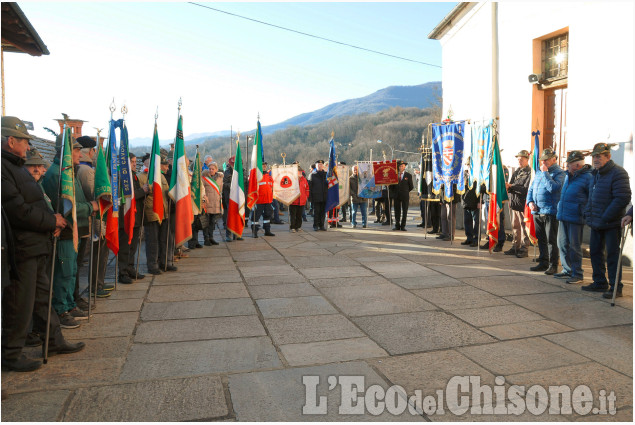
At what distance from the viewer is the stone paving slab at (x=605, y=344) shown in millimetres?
4081

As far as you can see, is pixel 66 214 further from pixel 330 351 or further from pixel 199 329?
pixel 330 351

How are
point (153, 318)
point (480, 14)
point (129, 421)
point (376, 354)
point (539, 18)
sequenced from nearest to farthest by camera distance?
point (129, 421) → point (376, 354) → point (153, 318) → point (539, 18) → point (480, 14)

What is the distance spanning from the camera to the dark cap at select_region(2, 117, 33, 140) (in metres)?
3.92

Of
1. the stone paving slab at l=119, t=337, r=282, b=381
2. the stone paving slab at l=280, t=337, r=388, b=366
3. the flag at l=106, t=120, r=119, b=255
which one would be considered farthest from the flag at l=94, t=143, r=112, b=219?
the stone paving slab at l=280, t=337, r=388, b=366

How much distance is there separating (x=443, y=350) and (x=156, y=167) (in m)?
5.44

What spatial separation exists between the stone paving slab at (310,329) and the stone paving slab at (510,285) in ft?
8.18

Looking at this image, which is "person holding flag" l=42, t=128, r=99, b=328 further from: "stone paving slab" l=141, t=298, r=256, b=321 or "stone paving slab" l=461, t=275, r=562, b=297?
"stone paving slab" l=461, t=275, r=562, b=297

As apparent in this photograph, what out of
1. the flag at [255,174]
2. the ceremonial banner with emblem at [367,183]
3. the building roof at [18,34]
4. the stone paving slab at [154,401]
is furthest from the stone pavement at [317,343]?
the ceremonial banner with emblem at [367,183]

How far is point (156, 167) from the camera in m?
7.74

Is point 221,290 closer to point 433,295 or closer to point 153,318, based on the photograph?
point 153,318

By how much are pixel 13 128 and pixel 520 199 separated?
8217 millimetres

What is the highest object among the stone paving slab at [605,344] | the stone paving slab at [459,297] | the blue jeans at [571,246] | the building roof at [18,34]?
the building roof at [18,34]

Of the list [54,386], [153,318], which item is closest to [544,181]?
[153,318]

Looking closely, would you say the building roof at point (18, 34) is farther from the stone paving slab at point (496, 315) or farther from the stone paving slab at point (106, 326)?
the stone paving slab at point (496, 315)
